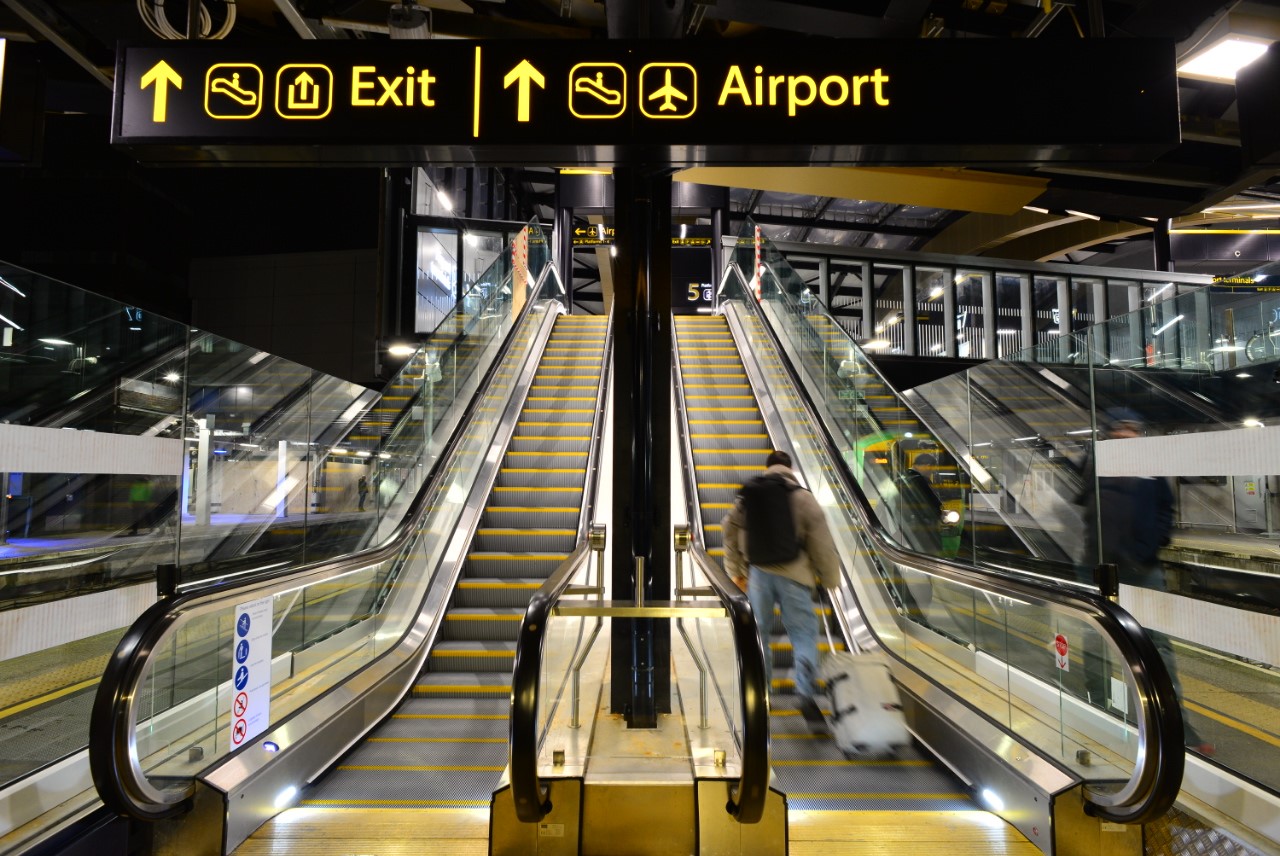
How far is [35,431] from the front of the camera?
293 centimetres

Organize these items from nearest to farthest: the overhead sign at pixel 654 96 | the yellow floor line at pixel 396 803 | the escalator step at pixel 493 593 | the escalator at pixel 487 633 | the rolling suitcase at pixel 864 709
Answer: the overhead sign at pixel 654 96
the yellow floor line at pixel 396 803
the escalator at pixel 487 633
the rolling suitcase at pixel 864 709
the escalator step at pixel 493 593

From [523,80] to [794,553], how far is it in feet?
8.75

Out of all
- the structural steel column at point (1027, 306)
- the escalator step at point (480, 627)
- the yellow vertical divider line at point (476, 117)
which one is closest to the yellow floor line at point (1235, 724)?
the escalator step at point (480, 627)

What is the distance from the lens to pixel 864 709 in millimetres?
3629

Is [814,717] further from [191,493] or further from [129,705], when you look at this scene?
[191,493]

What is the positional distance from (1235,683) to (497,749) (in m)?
4.63

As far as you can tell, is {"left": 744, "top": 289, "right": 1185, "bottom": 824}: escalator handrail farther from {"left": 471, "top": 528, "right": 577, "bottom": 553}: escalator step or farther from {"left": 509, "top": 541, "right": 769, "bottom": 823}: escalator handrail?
{"left": 471, "top": 528, "right": 577, "bottom": 553}: escalator step

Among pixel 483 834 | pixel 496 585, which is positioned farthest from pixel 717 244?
pixel 483 834

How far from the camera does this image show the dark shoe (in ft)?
13.2

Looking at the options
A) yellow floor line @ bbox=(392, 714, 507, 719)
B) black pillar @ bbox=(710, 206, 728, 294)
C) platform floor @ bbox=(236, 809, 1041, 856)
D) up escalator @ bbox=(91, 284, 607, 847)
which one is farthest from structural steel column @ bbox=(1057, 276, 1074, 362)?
yellow floor line @ bbox=(392, 714, 507, 719)

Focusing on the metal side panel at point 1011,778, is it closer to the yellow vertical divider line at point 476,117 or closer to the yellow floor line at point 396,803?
the yellow floor line at point 396,803

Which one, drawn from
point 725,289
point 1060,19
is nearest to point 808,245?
point 725,289

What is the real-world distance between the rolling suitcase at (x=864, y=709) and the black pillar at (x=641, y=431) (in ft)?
3.02

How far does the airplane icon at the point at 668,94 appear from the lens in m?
2.72
